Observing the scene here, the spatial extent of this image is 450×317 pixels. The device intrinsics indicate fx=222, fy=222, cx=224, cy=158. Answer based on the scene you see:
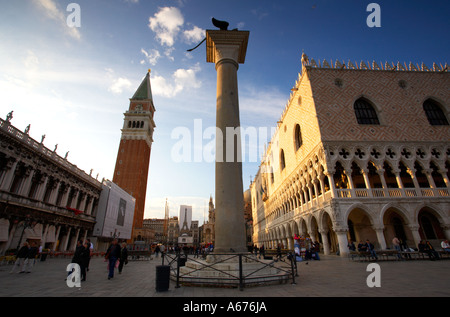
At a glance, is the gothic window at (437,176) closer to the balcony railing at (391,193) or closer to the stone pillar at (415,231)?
the balcony railing at (391,193)

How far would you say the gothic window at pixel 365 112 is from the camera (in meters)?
21.7

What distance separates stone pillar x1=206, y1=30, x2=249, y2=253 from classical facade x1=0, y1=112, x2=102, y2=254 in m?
17.4

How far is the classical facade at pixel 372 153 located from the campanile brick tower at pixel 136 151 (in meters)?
41.2

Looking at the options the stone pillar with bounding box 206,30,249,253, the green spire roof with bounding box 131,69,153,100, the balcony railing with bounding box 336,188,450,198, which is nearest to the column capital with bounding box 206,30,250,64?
the stone pillar with bounding box 206,30,249,253

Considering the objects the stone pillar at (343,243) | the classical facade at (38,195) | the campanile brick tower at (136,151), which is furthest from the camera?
the campanile brick tower at (136,151)

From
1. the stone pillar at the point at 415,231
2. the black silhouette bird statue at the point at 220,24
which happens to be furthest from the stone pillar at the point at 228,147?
the stone pillar at the point at 415,231

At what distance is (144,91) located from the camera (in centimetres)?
6831

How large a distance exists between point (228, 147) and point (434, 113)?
86.6 ft

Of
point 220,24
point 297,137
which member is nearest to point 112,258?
point 220,24

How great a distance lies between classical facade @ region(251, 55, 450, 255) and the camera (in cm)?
1794

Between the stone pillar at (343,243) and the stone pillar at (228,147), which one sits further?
the stone pillar at (343,243)

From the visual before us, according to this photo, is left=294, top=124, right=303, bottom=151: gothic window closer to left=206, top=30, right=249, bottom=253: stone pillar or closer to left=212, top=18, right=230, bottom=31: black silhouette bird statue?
left=206, top=30, right=249, bottom=253: stone pillar

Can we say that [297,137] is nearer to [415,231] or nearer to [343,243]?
[343,243]
